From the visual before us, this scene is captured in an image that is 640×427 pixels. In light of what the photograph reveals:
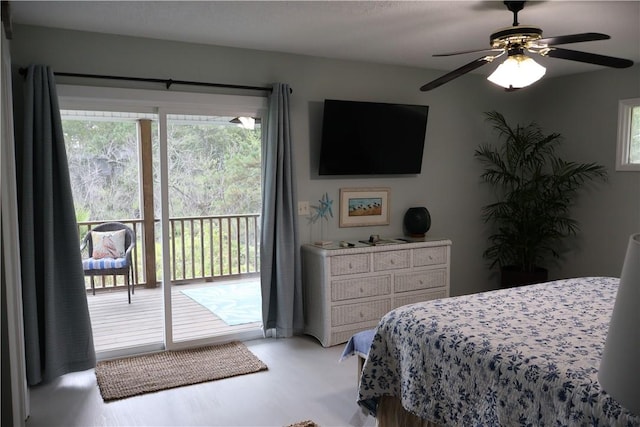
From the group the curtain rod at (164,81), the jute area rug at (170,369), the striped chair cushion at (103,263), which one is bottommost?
the jute area rug at (170,369)

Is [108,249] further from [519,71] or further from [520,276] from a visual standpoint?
[520,276]

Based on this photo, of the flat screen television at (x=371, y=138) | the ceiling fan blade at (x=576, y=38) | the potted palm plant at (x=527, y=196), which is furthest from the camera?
the potted palm plant at (x=527, y=196)

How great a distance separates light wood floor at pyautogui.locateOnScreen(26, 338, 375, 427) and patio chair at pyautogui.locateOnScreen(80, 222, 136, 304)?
3.12 feet

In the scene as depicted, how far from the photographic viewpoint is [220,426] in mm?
2965

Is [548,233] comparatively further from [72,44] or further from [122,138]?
[72,44]

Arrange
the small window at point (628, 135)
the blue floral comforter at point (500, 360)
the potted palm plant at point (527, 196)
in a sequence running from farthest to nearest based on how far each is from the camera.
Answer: the potted palm plant at point (527, 196), the small window at point (628, 135), the blue floral comforter at point (500, 360)

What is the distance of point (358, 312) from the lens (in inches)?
172

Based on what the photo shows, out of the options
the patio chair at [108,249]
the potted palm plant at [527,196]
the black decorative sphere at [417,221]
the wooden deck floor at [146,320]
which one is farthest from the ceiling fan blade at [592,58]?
the patio chair at [108,249]

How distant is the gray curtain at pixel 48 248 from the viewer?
3.41 meters

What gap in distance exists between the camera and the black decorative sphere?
4.89 meters

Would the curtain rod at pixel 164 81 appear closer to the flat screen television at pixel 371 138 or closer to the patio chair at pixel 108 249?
the flat screen television at pixel 371 138

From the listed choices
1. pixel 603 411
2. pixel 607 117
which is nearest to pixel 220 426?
pixel 603 411

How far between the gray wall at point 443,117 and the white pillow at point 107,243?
1.22 metres

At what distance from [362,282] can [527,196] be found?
201cm
